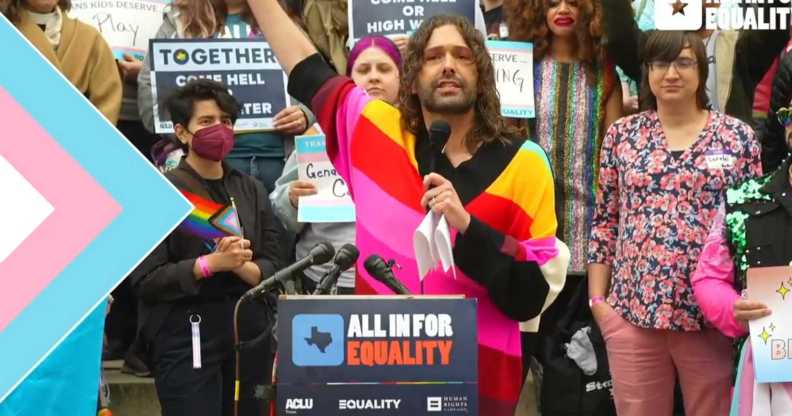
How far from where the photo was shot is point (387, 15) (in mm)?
7098

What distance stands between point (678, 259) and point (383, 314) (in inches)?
90.6

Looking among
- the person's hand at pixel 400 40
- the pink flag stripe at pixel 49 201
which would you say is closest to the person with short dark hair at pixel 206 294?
the person's hand at pixel 400 40

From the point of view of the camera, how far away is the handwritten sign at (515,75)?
668 cm

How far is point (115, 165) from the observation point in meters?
2.95

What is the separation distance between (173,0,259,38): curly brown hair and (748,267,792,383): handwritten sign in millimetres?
3712

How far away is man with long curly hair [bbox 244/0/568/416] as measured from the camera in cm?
418

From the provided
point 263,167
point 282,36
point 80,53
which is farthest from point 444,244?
point 80,53

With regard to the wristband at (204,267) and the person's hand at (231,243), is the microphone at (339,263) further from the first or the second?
the wristband at (204,267)

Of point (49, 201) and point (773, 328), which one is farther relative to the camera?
point (773, 328)

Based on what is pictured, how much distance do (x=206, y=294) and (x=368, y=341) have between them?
240 centimetres

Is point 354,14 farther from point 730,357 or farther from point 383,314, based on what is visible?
point 383,314

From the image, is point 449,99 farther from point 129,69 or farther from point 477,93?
point 129,69

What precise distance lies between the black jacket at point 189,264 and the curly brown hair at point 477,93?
5.48ft

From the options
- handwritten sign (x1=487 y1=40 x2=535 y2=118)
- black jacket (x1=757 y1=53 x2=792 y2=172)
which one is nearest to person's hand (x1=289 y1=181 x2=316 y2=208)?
handwritten sign (x1=487 y1=40 x2=535 y2=118)
